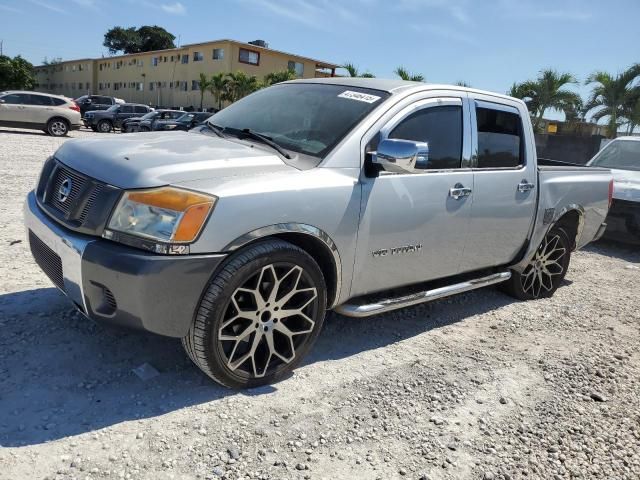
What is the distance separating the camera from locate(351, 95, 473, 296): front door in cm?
320

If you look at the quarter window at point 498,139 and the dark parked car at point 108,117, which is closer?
the quarter window at point 498,139

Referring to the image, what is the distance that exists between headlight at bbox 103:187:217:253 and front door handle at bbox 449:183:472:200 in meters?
1.80

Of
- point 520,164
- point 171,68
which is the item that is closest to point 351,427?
point 520,164

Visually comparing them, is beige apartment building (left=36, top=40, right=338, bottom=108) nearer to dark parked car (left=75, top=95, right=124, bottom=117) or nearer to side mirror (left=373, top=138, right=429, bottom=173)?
dark parked car (left=75, top=95, right=124, bottom=117)

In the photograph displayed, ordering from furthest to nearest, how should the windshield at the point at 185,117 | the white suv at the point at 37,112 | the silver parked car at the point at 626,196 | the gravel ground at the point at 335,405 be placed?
the windshield at the point at 185,117 < the white suv at the point at 37,112 < the silver parked car at the point at 626,196 < the gravel ground at the point at 335,405

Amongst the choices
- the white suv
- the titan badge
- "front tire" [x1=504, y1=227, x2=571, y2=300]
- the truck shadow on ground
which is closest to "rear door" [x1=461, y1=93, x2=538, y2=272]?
"front tire" [x1=504, y1=227, x2=571, y2=300]

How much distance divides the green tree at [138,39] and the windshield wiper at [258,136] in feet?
319

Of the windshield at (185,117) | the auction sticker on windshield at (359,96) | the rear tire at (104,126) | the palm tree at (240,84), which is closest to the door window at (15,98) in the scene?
the windshield at (185,117)

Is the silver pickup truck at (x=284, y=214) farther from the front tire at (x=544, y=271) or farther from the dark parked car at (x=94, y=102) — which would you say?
the dark parked car at (x=94, y=102)

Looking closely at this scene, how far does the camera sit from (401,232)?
3328 millimetres

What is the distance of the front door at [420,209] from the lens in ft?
10.5

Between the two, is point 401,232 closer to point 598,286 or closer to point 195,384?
point 195,384

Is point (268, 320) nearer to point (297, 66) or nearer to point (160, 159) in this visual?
point (160, 159)

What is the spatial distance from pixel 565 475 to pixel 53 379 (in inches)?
106
